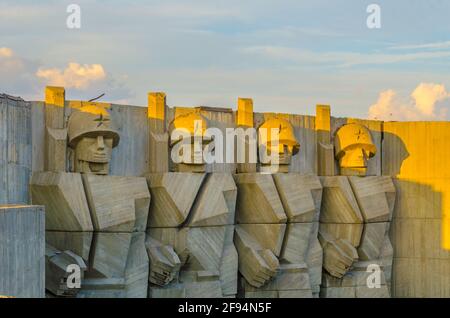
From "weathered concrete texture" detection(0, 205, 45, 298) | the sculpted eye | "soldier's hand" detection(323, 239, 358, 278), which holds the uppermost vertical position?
the sculpted eye

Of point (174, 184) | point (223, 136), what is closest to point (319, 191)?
point (223, 136)

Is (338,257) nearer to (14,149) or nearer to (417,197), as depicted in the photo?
(417,197)

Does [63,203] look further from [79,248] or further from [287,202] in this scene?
[287,202]

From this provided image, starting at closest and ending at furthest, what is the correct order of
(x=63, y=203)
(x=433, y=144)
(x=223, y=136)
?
(x=63, y=203), (x=223, y=136), (x=433, y=144)

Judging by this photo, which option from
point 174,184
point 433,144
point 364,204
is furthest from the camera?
point 433,144

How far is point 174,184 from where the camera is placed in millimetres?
18734

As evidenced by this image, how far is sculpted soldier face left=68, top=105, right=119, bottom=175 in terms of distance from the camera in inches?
695

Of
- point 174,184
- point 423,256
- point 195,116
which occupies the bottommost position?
point 423,256

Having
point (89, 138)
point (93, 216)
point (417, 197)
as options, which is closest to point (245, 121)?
point (89, 138)

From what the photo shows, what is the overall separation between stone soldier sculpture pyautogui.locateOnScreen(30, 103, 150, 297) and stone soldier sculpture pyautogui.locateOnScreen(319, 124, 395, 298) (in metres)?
5.04

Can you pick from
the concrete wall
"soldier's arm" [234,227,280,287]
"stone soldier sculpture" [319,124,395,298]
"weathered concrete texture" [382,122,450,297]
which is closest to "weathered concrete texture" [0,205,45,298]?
"soldier's arm" [234,227,280,287]

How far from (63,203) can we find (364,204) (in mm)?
7486

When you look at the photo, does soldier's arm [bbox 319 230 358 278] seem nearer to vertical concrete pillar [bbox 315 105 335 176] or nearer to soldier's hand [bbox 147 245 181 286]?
vertical concrete pillar [bbox 315 105 335 176]

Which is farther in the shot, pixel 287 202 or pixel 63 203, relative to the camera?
pixel 287 202
